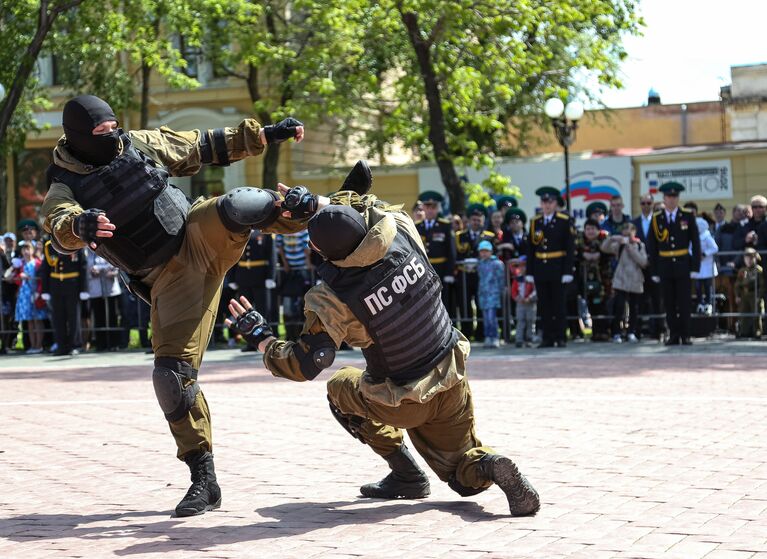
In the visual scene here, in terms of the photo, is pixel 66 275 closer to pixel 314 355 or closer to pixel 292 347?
pixel 292 347

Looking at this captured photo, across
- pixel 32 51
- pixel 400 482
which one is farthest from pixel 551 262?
pixel 400 482

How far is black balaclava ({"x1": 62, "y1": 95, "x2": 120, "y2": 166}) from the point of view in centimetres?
602

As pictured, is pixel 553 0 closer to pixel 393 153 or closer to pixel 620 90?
pixel 620 90

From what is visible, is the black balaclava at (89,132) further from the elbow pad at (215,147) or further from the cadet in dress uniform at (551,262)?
the cadet in dress uniform at (551,262)

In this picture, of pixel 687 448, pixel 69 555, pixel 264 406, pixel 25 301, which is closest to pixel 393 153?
pixel 25 301

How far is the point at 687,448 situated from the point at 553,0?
1405 centimetres

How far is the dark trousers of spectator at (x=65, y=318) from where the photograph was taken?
17938 mm

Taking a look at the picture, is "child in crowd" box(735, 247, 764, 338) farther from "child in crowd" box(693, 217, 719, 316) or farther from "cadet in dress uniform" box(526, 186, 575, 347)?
"cadet in dress uniform" box(526, 186, 575, 347)

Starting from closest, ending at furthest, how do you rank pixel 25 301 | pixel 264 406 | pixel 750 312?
pixel 264 406
pixel 750 312
pixel 25 301

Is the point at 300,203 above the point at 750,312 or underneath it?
above

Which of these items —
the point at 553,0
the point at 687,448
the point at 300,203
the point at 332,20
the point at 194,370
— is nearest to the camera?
the point at 300,203

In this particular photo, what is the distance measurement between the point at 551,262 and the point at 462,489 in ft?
34.5

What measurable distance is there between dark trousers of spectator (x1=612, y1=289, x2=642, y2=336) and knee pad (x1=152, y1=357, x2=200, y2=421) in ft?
37.2

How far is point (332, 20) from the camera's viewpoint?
22.2 meters
